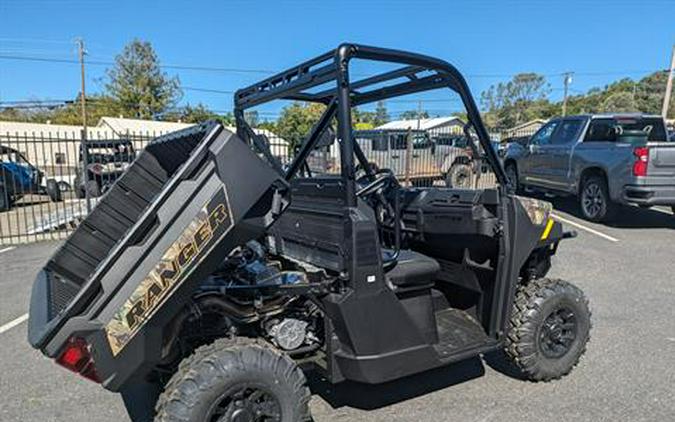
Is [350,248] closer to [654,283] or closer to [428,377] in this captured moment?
[428,377]

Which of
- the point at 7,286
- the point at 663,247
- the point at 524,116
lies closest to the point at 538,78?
the point at 524,116

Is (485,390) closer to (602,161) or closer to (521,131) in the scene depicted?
(602,161)

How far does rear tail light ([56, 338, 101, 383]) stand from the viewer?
1.99 meters

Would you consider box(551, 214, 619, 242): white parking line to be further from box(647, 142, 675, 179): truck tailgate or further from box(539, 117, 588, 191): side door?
box(647, 142, 675, 179): truck tailgate

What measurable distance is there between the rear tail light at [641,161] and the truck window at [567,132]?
1.83 metres

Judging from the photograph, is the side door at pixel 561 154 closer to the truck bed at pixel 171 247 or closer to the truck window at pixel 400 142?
the truck window at pixel 400 142

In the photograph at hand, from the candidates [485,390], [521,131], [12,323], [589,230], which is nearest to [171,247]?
[485,390]

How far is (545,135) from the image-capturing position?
10.8 metres

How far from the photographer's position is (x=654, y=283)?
5848mm

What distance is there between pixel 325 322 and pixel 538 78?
302ft

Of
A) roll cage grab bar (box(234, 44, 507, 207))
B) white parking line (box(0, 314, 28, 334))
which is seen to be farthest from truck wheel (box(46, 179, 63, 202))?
roll cage grab bar (box(234, 44, 507, 207))

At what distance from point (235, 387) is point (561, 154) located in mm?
9603

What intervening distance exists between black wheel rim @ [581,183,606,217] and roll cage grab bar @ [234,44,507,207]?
7.18 meters

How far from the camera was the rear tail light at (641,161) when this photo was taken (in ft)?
26.4
